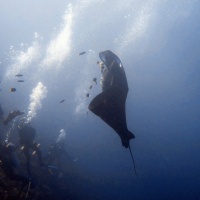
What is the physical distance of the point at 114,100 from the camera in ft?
21.0

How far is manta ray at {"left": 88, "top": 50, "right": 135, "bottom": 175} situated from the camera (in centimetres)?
632

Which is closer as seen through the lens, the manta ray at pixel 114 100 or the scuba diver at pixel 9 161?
the manta ray at pixel 114 100

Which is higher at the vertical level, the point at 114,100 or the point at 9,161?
the point at 114,100

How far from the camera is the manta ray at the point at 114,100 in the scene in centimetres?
632

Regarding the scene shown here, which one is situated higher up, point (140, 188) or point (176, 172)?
point (140, 188)

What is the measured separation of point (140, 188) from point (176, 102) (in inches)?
Answer: 2380

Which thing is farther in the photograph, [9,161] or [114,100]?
[9,161]

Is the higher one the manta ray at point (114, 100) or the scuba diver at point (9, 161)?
the manta ray at point (114, 100)

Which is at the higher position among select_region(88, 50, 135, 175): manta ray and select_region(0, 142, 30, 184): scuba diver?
select_region(88, 50, 135, 175): manta ray

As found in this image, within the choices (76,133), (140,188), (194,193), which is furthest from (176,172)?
(76,133)

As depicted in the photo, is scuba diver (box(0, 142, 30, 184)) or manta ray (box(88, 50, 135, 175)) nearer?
manta ray (box(88, 50, 135, 175))

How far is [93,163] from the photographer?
51000 millimetres

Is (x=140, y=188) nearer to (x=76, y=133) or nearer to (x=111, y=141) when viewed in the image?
(x=111, y=141)

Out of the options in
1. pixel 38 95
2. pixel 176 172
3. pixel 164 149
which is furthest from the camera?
pixel 164 149
